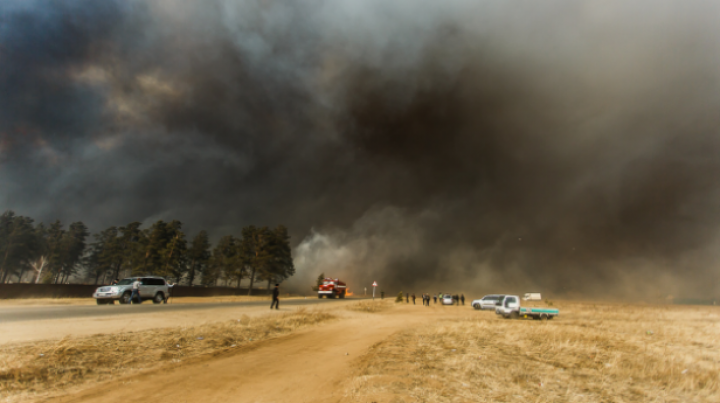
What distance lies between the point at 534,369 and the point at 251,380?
8777 millimetres

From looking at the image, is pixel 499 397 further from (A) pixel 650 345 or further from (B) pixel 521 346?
(A) pixel 650 345

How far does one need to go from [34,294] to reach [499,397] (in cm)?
5479

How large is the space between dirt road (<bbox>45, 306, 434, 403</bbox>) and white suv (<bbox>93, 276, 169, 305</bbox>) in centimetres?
2216

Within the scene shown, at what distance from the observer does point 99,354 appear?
924 cm

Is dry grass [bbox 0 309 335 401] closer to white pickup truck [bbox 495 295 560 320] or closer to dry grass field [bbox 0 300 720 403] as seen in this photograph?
dry grass field [bbox 0 300 720 403]

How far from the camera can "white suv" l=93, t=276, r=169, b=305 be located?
2753cm

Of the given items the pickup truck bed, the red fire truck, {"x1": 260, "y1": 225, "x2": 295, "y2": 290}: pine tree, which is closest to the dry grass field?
the pickup truck bed

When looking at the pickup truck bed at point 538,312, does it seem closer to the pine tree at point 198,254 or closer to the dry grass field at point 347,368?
the dry grass field at point 347,368

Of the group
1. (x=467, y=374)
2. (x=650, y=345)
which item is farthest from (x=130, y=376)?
(x=650, y=345)

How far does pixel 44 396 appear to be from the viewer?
21.9 feet

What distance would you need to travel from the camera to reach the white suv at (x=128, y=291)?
27531 millimetres

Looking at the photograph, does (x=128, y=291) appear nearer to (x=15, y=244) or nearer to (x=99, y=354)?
(x=99, y=354)

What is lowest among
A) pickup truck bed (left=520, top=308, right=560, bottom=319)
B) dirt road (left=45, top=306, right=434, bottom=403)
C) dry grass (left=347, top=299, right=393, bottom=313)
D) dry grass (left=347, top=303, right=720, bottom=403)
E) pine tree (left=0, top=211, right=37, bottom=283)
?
dry grass (left=347, top=299, right=393, bottom=313)

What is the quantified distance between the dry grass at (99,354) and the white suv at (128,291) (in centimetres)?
1926
